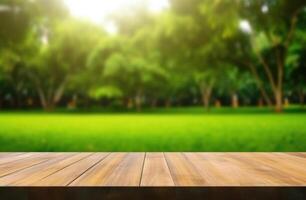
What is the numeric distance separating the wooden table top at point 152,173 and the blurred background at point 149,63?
462 cm

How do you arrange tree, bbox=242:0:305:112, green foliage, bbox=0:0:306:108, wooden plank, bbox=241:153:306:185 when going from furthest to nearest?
tree, bbox=242:0:305:112
green foliage, bbox=0:0:306:108
wooden plank, bbox=241:153:306:185

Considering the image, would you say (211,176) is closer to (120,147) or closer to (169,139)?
(120,147)

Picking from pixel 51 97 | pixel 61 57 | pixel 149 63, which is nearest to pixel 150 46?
pixel 149 63

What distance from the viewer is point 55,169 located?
2275 mm

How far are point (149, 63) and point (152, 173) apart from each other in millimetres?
26752

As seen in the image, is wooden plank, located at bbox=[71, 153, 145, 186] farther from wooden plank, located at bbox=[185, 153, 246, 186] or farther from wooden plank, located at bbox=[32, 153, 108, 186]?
wooden plank, located at bbox=[185, 153, 246, 186]


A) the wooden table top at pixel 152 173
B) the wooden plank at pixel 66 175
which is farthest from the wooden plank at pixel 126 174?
the wooden plank at pixel 66 175

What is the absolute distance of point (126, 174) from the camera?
6.77 feet

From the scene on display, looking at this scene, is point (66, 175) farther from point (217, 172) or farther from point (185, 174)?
point (217, 172)

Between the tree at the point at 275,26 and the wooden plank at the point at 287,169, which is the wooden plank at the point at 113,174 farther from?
the tree at the point at 275,26

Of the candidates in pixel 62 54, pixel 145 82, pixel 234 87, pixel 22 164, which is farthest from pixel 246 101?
pixel 22 164

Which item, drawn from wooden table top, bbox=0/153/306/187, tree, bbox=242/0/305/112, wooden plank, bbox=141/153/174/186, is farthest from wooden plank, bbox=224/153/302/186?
tree, bbox=242/0/305/112

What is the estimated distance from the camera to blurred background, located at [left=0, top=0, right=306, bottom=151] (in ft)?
28.9

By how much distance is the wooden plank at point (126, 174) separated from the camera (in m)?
1.77
